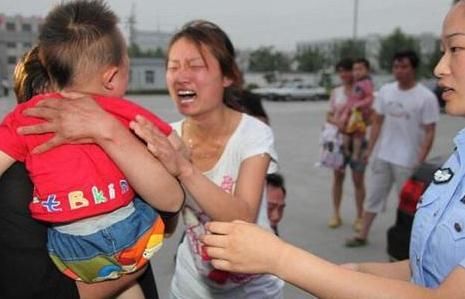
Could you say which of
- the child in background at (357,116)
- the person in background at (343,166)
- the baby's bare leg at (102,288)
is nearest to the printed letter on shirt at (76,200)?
the baby's bare leg at (102,288)

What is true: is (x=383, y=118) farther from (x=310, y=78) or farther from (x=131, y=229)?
(x=310, y=78)

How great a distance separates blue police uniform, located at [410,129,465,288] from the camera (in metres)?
1.17

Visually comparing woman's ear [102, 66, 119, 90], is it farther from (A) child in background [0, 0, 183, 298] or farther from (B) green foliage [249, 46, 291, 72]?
(B) green foliage [249, 46, 291, 72]

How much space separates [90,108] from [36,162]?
0.18 metres

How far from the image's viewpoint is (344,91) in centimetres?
571

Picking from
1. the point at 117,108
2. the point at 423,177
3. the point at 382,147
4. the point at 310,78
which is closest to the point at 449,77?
the point at 117,108

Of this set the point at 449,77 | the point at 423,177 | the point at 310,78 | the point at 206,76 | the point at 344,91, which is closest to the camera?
the point at 449,77

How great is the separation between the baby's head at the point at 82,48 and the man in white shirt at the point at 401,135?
3.74 m

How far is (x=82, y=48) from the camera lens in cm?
136

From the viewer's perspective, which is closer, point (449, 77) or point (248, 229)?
point (248, 229)

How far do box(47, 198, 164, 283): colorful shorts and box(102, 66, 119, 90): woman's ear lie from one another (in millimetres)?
315

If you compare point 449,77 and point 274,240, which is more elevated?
point 449,77

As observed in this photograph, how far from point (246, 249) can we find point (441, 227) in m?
0.46

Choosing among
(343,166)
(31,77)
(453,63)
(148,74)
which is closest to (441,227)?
(453,63)
